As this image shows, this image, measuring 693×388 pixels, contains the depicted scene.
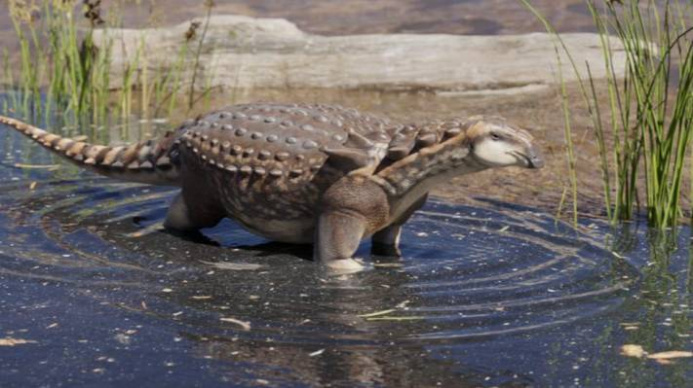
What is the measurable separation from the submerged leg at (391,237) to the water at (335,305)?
0.08 meters

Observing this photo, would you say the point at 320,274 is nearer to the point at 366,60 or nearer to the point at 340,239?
the point at 340,239

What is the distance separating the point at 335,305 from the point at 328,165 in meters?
0.83

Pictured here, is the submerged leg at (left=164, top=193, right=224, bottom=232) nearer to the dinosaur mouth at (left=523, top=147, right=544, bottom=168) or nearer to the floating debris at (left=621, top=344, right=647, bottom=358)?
the dinosaur mouth at (left=523, top=147, right=544, bottom=168)

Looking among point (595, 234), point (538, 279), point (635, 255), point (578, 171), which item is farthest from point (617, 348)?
point (578, 171)

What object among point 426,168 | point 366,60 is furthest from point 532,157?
point 366,60

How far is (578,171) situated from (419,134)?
2.85 meters

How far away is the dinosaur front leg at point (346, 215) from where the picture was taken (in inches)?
234

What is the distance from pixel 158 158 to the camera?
6688 mm

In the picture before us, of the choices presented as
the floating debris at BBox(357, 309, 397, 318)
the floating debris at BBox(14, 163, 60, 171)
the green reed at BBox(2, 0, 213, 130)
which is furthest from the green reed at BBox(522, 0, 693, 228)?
the green reed at BBox(2, 0, 213, 130)

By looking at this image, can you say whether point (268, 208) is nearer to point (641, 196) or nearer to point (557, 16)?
point (641, 196)

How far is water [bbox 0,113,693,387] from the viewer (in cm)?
454

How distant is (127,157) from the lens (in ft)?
22.6

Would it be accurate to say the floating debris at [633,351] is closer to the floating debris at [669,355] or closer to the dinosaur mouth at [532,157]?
the floating debris at [669,355]

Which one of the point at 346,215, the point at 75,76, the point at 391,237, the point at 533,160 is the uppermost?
the point at 533,160
